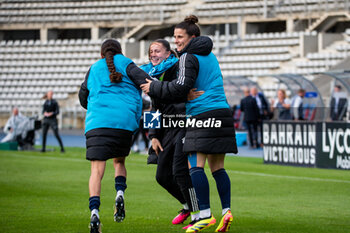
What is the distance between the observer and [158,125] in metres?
7.36

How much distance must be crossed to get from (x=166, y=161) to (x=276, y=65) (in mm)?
27850

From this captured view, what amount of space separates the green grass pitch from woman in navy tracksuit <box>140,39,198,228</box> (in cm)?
36

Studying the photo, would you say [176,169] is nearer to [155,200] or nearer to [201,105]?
[201,105]

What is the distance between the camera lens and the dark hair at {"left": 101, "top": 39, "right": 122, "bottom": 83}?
654cm

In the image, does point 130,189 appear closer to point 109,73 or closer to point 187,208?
point 187,208

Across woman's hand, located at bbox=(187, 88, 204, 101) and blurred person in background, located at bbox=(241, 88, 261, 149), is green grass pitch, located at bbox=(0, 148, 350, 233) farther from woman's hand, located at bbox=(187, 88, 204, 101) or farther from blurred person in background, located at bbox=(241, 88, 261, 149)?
blurred person in background, located at bbox=(241, 88, 261, 149)

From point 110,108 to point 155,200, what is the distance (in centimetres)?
358

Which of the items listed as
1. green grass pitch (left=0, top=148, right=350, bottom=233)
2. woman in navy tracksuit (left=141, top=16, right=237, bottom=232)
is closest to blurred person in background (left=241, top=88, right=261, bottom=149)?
green grass pitch (left=0, top=148, right=350, bottom=233)

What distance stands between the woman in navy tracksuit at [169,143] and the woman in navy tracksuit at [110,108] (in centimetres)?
41

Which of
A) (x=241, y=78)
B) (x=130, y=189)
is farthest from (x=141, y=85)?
(x=241, y=78)

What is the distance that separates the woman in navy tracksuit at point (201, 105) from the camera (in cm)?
656

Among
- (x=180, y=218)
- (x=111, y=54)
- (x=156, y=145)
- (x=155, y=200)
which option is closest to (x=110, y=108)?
(x=111, y=54)

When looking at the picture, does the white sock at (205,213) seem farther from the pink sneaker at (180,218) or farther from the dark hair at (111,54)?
the dark hair at (111,54)

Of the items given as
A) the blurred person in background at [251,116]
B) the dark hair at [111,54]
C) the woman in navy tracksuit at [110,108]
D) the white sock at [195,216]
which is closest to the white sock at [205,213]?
the white sock at [195,216]
